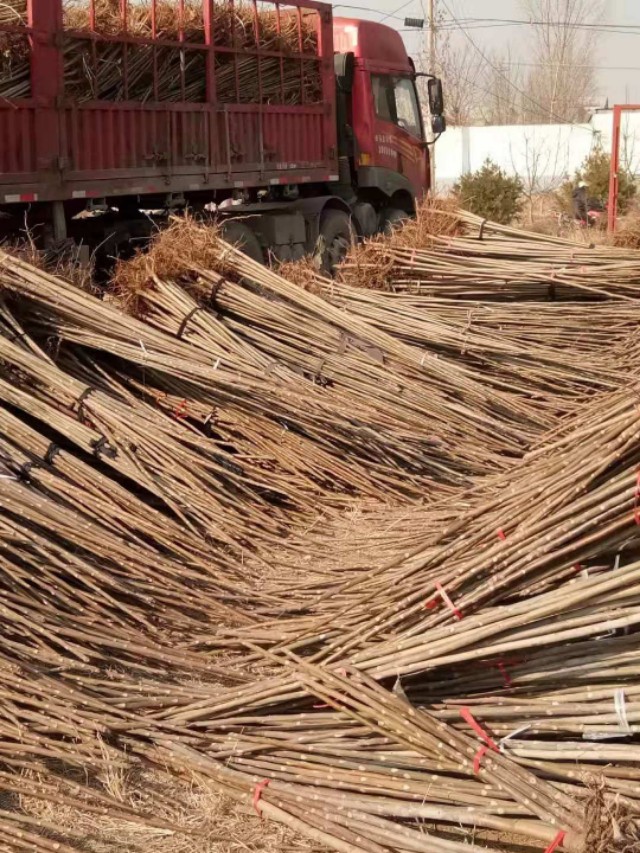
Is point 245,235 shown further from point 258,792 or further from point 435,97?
point 258,792

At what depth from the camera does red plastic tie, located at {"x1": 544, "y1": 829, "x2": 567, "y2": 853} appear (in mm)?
2553

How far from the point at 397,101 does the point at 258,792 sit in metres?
12.4

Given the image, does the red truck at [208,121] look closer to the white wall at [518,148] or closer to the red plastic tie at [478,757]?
the red plastic tie at [478,757]

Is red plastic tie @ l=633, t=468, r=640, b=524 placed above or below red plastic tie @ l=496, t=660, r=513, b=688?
above

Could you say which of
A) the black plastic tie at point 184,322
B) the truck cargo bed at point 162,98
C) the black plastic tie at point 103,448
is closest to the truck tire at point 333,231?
the truck cargo bed at point 162,98

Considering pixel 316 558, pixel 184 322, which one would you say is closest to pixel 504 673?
pixel 316 558

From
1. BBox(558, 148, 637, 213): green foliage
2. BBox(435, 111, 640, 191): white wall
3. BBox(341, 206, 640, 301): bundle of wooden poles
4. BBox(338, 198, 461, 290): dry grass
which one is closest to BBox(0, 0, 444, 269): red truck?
BBox(338, 198, 461, 290): dry grass

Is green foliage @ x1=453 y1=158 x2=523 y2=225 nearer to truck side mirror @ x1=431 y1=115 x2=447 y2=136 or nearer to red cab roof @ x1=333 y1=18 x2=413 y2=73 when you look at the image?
truck side mirror @ x1=431 y1=115 x2=447 y2=136

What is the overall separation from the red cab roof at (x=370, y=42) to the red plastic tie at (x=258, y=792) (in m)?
11.8

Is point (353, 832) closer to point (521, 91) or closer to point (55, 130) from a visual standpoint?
point (55, 130)

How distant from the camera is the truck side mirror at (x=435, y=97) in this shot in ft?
46.9

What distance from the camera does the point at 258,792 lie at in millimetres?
3010

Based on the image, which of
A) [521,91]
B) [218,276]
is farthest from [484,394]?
[521,91]

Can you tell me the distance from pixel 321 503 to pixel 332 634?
1839mm
